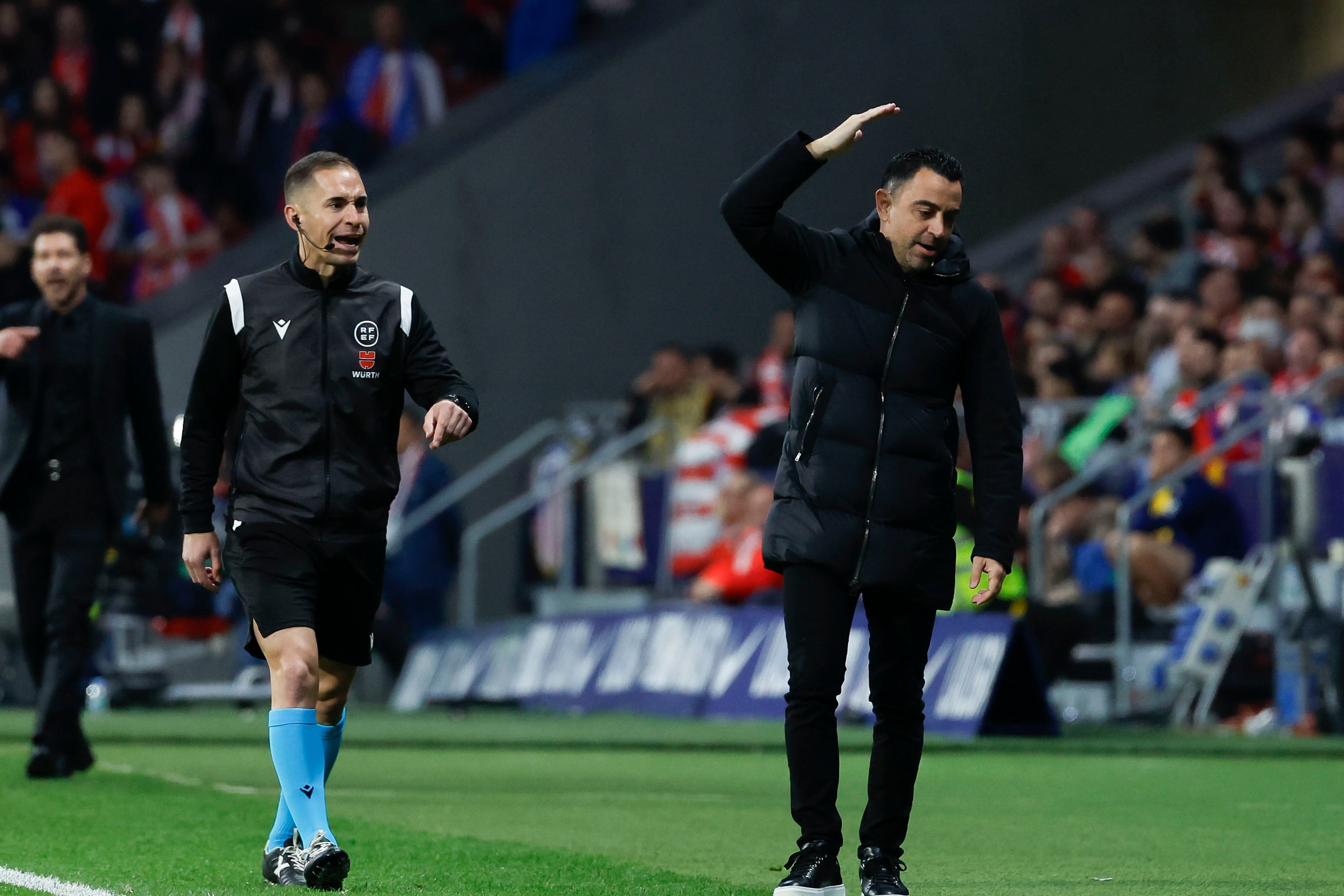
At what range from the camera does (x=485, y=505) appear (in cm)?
2131

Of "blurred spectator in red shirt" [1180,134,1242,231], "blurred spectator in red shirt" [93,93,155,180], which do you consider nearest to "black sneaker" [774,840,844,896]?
"blurred spectator in red shirt" [1180,134,1242,231]

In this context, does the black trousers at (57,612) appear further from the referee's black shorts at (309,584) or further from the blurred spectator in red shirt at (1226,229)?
the blurred spectator in red shirt at (1226,229)

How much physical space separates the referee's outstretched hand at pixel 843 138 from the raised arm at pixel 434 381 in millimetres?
1155

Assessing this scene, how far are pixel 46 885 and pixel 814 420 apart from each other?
244 cm

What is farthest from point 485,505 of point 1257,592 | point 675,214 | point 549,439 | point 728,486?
point 1257,592

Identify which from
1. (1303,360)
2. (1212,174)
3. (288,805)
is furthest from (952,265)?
(1212,174)

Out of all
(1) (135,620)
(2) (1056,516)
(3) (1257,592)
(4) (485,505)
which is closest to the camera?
(3) (1257,592)

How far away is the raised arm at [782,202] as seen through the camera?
605 centimetres

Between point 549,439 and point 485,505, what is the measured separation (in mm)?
849

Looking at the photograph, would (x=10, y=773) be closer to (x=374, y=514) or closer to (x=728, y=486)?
(x=374, y=514)

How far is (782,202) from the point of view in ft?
20.1

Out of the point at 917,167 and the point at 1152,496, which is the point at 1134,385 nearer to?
the point at 1152,496

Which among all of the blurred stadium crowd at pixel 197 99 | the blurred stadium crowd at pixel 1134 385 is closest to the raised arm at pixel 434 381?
the blurred stadium crowd at pixel 1134 385

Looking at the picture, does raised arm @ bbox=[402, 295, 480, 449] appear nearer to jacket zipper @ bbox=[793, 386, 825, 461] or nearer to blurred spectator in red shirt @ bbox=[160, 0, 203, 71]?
jacket zipper @ bbox=[793, 386, 825, 461]
